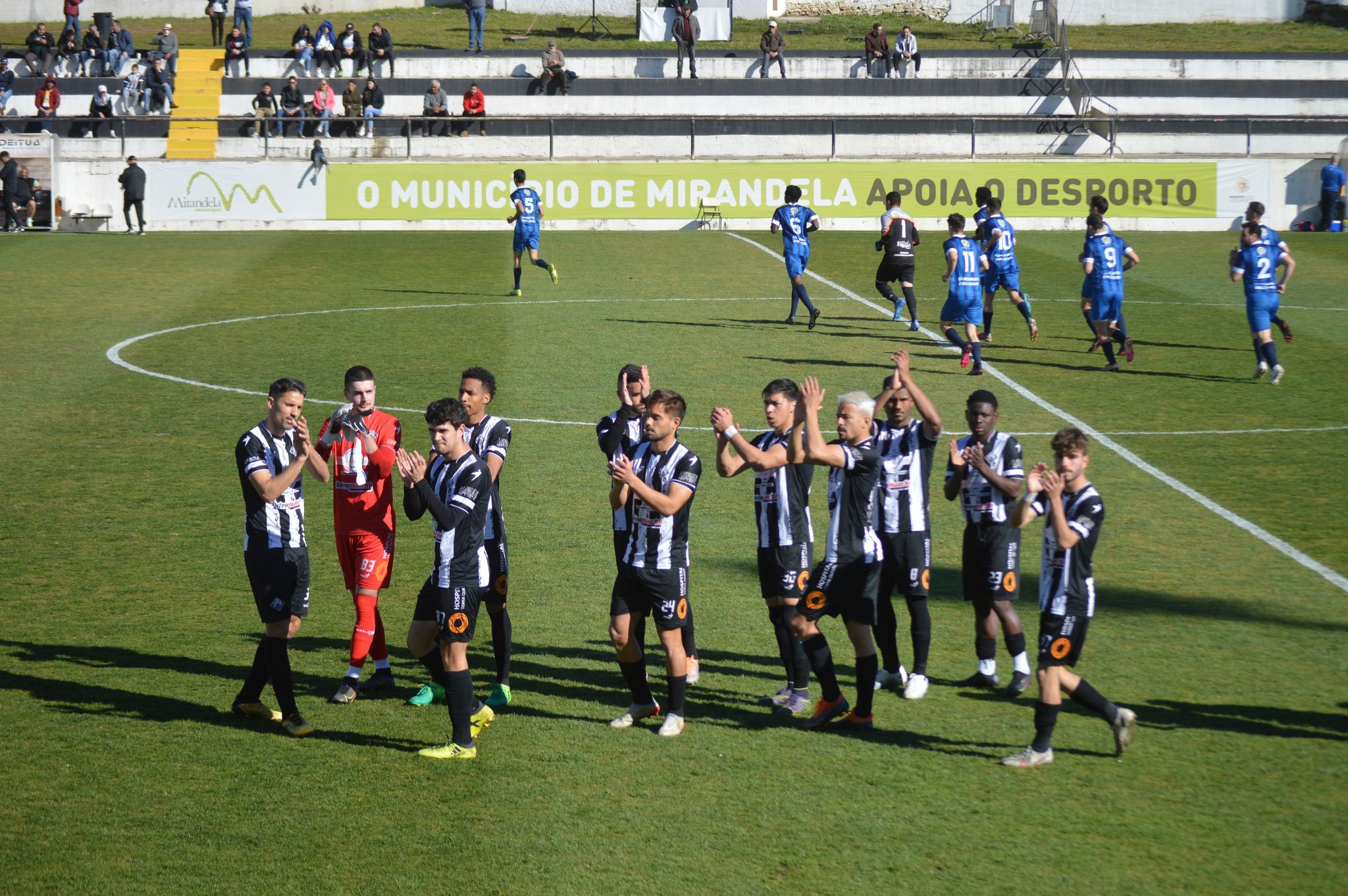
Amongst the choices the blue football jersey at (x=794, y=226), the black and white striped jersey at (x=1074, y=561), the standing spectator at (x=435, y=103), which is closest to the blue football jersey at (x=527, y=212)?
the blue football jersey at (x=794, y=226)

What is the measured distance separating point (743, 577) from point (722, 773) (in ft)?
11.4

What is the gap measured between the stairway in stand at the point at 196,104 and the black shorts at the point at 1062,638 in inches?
1320

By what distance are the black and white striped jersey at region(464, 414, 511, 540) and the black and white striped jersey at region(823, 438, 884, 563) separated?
6.73 ft

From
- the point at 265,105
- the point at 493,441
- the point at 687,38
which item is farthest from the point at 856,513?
the point at 687,38

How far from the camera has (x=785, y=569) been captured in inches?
317

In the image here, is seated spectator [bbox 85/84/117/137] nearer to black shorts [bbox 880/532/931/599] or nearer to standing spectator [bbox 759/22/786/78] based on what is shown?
standing spectator [bbox 759/22/786/78]

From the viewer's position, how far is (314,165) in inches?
1384

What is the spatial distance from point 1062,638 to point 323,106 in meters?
36.2

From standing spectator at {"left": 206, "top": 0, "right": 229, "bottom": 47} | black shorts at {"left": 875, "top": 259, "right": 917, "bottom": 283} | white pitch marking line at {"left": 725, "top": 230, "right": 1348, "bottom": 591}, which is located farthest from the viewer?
standing spectator at {"left": 206, "top": 0, "right": 229, "bottom": 47}

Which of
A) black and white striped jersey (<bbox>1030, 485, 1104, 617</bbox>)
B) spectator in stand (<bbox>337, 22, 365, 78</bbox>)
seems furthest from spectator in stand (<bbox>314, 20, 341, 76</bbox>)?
black and white striped jersey (<bbox>1030, 485, 1104, 617</bbox>)

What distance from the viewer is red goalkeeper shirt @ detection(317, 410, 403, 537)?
8312 millimetres

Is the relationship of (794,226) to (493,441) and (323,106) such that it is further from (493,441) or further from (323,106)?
(323,106)

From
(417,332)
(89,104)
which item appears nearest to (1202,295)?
(417,332)

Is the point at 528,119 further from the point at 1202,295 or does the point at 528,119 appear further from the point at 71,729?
the point at 71,729
